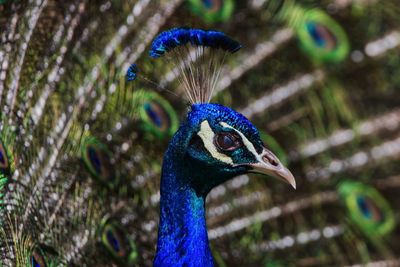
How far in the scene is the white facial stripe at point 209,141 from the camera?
1664 mm

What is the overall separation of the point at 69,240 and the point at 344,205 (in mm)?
1079

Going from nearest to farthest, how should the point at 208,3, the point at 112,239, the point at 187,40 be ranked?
the point at 187,40 < the point at 112,239 < the point at 208,3

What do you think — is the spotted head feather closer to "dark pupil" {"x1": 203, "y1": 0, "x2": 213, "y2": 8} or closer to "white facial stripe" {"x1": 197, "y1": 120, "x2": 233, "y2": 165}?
"white facial stripe" {"x1": 197, "y1": 120, "x2": 233, "y2": 165}

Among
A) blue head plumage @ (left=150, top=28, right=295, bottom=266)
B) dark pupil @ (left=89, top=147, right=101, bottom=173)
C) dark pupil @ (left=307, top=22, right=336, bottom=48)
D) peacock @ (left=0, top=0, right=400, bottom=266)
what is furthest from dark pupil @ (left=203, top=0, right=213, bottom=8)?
blue head plumage @ (left=150, top=28, right=295, bottom=266)

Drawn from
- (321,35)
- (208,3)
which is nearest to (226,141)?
(208,3)

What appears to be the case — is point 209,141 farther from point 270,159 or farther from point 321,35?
point 321,35

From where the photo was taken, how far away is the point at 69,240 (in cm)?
195

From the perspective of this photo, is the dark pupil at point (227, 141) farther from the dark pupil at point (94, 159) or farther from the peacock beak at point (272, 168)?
the dark pupil at point (94, 159)

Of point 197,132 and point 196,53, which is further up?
point 196,53

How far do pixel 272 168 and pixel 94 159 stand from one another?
2.12 ft

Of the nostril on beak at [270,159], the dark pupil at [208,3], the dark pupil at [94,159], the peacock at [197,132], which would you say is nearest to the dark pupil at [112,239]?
the peacock at [197,132]

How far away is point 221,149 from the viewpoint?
166 centimetres

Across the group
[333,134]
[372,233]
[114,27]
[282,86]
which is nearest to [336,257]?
[372,233]

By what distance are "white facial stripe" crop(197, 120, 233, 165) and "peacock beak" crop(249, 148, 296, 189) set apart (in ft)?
0.19
